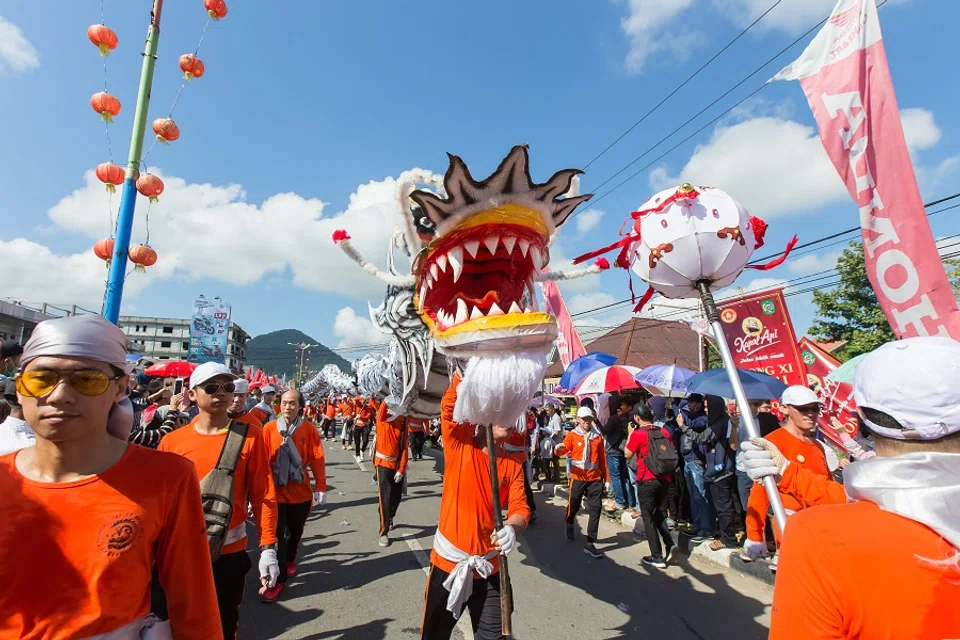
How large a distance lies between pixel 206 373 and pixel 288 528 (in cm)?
224

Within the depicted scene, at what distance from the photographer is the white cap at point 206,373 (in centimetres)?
274

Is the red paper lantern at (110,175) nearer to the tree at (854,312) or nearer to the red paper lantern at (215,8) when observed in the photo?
the red paper lantern at (215,8)

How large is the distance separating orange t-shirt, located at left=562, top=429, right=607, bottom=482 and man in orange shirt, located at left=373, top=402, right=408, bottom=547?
2.00 meters

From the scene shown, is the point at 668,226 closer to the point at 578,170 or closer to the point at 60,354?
the point at 578,170

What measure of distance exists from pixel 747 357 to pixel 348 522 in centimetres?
693

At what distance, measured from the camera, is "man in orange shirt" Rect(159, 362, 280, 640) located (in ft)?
8.62

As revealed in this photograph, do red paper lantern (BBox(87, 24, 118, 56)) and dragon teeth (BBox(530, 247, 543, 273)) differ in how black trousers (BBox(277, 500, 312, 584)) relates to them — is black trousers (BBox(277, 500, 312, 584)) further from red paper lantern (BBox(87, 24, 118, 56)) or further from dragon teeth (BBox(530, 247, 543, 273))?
red paper lantern (BBox(87, 24, 118, 56))

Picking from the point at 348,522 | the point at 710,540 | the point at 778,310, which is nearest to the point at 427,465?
the point at 348,522

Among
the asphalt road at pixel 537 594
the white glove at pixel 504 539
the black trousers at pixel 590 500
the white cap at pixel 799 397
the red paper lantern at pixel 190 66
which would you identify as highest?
the red paper lantern at pixel 190 66

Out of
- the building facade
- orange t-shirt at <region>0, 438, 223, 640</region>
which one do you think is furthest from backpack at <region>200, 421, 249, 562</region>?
the building facade

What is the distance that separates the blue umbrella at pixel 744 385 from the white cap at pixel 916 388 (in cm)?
455

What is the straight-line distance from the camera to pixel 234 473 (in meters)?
2.52

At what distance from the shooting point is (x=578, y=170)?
212cm

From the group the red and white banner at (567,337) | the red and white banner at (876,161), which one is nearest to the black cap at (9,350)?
the red and white banner at (876,161)
